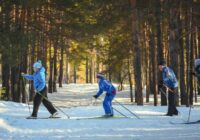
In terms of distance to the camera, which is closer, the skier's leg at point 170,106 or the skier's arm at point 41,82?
the skier's arm at point 41,82

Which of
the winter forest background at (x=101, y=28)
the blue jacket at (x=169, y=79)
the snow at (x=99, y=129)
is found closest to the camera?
the snow at (x=99, y=129)

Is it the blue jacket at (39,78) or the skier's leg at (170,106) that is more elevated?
the blue jacket at (39,78)

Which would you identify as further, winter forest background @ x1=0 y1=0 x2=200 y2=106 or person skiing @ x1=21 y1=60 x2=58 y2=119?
winter forest background @ x1=0 y1=0 x2=200 y2=106

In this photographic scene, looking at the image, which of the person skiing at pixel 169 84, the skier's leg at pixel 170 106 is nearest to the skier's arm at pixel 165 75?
the person skiing at pixel 169 84

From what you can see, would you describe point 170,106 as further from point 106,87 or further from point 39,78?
point 39,78

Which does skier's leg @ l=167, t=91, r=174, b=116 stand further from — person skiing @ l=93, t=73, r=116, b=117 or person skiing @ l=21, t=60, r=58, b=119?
person skiing @ l=21, t=60, r=58, b=119

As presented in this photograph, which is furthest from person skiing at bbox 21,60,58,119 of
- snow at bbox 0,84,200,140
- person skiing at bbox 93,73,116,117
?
person skiing at bbox 93,73,116,117

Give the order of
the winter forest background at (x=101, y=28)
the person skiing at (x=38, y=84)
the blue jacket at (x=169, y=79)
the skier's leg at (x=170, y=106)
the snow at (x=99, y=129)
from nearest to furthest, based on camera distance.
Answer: the snow at (x=99, y=129)
the person skiing at (x=38, y=84)
the skier's leg at (x=170, y=106)
the blue jacket at (x=169, y=79)
the winter forest background at (x=101, y=28)

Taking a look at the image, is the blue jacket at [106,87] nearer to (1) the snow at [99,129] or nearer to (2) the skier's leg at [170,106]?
(1) the snow at [99,129]

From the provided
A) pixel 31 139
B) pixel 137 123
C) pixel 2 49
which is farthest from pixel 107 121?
pixel 2 49

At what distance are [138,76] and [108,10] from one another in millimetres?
4191

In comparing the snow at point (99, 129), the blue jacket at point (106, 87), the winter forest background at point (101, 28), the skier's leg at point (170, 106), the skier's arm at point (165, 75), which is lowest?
the snow at point (99, 129)

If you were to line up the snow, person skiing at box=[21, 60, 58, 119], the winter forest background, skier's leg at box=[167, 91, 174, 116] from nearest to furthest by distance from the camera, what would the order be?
1. the snow
2. person skiing at box=[21, 60, 58, 119]
3. skier's leg at box=[167, 91, 174, 116]
4. the winter forest background

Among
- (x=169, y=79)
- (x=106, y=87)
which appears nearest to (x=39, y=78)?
(x=106, y=87)
